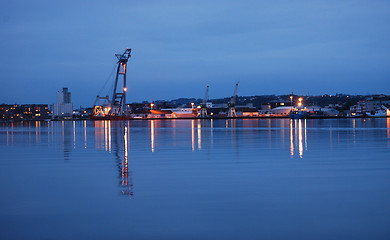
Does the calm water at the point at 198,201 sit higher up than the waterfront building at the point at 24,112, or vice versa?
the waterfront building at the point at 24,112

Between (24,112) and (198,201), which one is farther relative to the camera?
(24,112)

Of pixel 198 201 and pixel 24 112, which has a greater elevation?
pixel 24 112

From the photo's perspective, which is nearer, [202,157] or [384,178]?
[384,178]

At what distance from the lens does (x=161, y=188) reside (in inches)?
267

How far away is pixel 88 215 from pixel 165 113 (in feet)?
424

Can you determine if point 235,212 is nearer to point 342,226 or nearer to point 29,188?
point 342,226

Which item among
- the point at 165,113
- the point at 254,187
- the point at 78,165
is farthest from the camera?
the point at 165,113

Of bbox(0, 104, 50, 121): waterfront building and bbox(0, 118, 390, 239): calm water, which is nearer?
bbox(0, 118, 390, 239): calm water

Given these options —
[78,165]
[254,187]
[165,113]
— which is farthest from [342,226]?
[165,113]

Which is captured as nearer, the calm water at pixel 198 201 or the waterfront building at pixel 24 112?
the calm water at pixel 198 201

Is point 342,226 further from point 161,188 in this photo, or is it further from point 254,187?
point 161,188

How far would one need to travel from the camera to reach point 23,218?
4930 mm

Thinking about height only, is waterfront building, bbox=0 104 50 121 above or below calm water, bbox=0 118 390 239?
above

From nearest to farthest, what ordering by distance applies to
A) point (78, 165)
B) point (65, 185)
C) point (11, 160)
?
1. point (65, 185)
2. point (78, 165)
3. point (11, 160)
